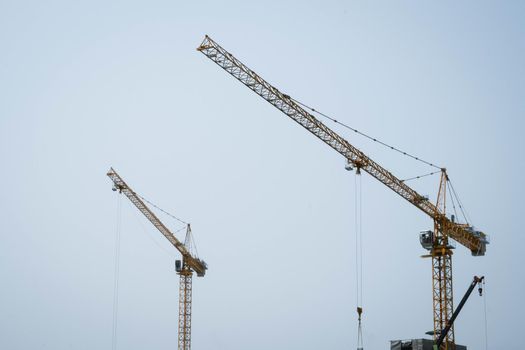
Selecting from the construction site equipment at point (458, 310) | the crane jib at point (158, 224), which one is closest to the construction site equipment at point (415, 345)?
the construction site equipment at point (458, 310)

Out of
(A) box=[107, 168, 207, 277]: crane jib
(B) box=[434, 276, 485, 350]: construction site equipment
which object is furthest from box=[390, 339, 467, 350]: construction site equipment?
(A) box=[107, 168, 207, 277]: crane jib

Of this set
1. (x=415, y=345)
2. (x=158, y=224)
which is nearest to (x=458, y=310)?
(x=415, y=345)

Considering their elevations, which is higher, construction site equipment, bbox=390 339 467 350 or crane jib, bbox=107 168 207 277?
crane jib, bbox=107 168 207 277

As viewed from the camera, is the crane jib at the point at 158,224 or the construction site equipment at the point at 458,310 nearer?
the construction site equipment at the point at 458,310

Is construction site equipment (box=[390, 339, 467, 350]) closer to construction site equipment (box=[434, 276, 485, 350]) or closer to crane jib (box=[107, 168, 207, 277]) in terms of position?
construction site equipment (box=[434, 276, 485, 350])

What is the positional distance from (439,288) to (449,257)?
5.12 metres

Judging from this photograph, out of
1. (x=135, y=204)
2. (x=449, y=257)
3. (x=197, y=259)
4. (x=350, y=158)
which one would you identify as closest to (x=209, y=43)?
(x=350, y=158)

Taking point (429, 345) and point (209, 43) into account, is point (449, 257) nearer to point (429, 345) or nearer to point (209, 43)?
point (429, 345)

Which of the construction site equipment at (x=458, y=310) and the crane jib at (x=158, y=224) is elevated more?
the crane jib at (x=158, y=224)

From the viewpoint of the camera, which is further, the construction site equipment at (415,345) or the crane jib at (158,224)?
the crane jib at (158,224)

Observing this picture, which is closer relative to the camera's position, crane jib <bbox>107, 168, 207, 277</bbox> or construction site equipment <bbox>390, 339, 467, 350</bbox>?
construction site equipment <bbox>390, 339, 467, 350</bbox>

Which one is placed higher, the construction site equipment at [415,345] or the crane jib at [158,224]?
the crane jib at [158,224]

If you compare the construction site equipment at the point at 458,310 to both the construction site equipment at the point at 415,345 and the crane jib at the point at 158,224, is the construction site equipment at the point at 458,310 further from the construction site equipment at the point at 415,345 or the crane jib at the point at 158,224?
the crane jib at the point at 158,224

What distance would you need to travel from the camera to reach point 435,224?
116500mm
